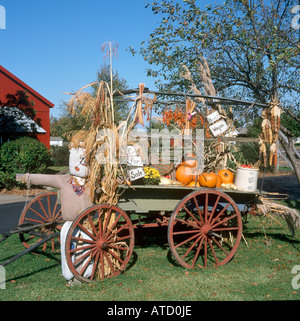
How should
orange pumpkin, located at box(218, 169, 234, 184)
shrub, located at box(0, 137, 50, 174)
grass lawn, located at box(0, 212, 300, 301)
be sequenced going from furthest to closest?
shrub, located at box(0, 137, 50, 174), orange pumpkin, located at box(218, 169, 234, 184), grass lawn, located at box(0, 212, 300, 301)

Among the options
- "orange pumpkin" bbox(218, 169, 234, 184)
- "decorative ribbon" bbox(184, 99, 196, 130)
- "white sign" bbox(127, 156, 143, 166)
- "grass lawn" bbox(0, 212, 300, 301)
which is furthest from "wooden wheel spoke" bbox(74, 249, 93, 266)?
"decorative ribbon" bbox(184, 99, 196, 130)

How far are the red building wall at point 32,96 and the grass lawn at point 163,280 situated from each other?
12373 millimetres

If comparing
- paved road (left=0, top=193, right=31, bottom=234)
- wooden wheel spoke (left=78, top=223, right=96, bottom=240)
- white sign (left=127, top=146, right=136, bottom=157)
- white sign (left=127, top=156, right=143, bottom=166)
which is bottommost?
paved road (left=0, top=193, right=31, bottom=234)

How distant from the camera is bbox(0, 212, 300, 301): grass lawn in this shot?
3697mm

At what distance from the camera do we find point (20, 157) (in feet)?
39.1

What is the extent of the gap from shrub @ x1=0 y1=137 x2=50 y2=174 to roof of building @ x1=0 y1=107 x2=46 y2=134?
1643 mm

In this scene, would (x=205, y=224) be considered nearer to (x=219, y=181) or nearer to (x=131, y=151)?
(x=219, y=181)

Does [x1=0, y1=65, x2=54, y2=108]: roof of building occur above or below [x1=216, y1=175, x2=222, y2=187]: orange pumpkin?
above

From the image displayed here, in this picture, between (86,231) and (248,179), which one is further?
(248,179)

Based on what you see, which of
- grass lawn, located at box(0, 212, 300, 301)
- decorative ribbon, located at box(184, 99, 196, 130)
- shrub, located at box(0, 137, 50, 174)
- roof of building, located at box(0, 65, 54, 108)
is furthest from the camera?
roof of building, located at box(0, 65, 54, 108)

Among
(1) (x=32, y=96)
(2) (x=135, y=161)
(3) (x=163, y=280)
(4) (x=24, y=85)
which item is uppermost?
(4) (x=24, y=85)

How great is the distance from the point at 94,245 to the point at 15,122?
1146 cm

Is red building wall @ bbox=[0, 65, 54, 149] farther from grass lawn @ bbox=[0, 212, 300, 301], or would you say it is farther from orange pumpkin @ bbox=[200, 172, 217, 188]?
orange pumpkin @ bbox=[200, 172, 217, 188]

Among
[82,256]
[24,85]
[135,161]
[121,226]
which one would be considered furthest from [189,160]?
[24,85]
